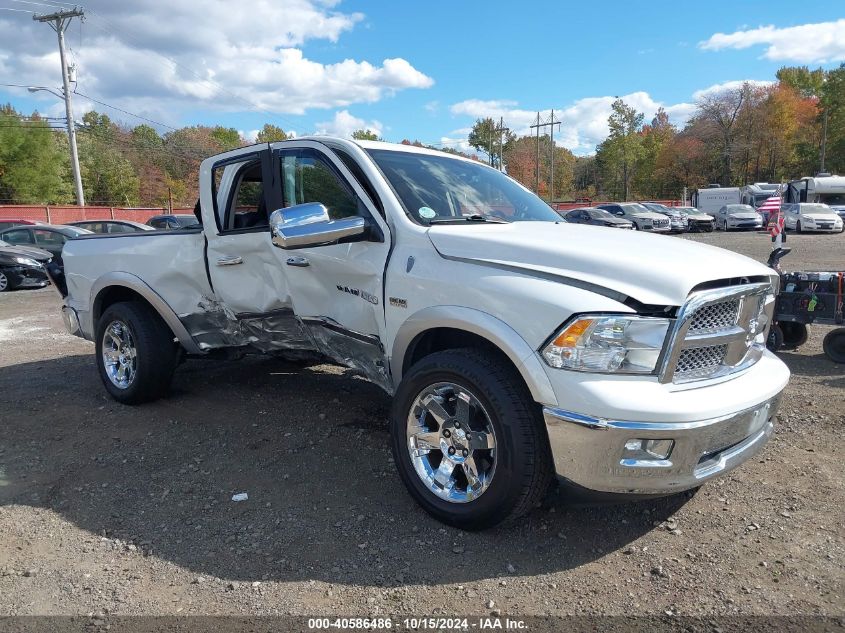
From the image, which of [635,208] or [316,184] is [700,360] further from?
[635,208]

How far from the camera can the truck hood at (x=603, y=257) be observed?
2.71 meters

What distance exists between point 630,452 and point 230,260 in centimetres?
306

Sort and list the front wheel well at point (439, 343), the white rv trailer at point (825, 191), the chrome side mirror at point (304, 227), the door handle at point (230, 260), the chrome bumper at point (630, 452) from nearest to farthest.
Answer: the chrome bumper at point (630, 452)
the front wheel well at point (439, 343)
the chrome side mirror at point (304, 227)
the door handle at point (230, 260)
the white rv trailer at point (825, 191)

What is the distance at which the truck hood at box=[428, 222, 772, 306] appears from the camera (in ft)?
8.89

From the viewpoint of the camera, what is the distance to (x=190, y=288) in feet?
15.8

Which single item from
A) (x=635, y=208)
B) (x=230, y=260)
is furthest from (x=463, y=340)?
(x=635, y=208)

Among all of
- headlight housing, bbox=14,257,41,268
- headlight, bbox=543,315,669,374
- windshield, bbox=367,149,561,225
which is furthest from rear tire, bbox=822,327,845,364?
headlight housing, bbox=14,257,41,268

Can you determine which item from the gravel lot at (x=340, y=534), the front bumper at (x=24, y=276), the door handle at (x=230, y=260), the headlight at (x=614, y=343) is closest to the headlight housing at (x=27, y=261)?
the front bumper at (x=24, y=276)

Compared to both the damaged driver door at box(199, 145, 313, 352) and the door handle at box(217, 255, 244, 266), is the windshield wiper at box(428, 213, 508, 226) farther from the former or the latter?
the door handle at box(217, 255, 244, 266)

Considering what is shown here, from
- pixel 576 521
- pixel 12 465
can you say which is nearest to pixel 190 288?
pixel 12 465

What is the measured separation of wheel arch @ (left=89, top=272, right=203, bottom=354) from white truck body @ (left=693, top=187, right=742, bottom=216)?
125 ft

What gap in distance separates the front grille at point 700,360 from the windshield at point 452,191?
144 centimetres

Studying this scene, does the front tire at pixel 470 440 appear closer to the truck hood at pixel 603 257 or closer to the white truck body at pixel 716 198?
the truck hood at pixel 603 257

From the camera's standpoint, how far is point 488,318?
294 centimetres
